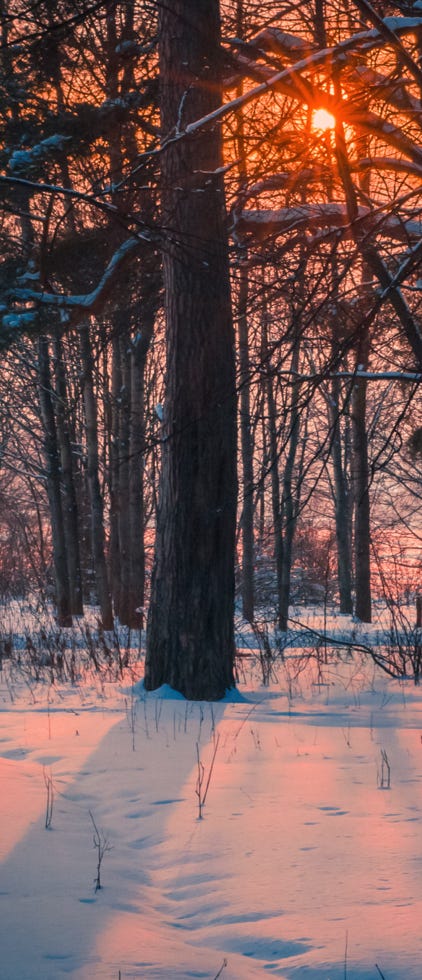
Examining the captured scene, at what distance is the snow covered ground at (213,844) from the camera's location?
252cm

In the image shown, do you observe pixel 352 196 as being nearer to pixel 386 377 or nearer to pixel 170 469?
pixel 386 377

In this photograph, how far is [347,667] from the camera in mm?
9438

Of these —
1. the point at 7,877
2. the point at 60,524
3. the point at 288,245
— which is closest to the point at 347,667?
the point at 288,245

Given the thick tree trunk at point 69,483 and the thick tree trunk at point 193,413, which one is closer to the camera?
the thick tree trunk at point 193,413

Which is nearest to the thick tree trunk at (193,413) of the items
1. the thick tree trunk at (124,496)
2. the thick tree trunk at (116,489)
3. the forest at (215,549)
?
the forest at (215,549)

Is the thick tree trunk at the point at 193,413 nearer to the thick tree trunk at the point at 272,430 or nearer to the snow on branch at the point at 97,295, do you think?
the thick tree trunk at the point at 272,430

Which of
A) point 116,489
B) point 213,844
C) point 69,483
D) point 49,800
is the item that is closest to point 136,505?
point 116,489

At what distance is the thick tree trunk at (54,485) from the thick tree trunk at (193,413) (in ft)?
27.8

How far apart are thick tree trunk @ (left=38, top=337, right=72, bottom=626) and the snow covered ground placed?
961cm

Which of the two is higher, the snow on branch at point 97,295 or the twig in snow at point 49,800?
the snow on branch at point 97,295

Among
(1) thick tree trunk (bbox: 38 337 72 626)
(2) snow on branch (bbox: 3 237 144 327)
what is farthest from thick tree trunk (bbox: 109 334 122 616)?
(2) snow on branch (bbox: 3 237 144 327)

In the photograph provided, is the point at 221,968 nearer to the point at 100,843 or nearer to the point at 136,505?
the point at 100,843

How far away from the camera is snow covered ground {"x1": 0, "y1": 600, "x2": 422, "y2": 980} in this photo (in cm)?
252

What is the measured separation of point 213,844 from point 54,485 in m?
14.1
